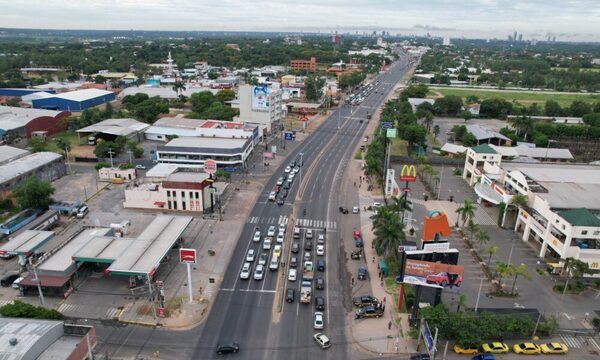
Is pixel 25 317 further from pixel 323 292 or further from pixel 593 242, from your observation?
pixel 593 242

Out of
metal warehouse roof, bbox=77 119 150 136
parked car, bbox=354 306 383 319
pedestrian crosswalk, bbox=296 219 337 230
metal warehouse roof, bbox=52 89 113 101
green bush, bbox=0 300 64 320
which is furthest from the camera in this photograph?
metal warehouse roof, bbox=52 89 113 101

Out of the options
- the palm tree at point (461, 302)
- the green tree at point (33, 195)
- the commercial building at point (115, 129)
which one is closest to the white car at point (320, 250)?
the palm tree at point (461, 302)

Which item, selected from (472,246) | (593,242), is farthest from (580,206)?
(472,246)

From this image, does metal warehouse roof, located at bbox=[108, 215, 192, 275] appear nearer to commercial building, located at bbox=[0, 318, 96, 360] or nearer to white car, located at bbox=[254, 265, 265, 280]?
white car, located at bbox=[254, 265, 265, 280]

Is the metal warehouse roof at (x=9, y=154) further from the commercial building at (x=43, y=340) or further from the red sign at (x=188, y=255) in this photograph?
the commercial building at (x=43, y=340)

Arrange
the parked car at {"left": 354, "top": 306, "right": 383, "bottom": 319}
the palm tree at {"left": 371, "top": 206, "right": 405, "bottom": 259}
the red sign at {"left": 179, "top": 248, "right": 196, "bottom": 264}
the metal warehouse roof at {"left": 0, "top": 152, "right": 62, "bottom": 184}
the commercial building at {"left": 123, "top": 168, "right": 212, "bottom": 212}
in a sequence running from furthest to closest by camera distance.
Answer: the metal warehouse roof at {"left": 0, "top": 152, "right": 62, "bottom": 184} < the commercial building at {"left": 123, "top": 168, "right": 212, "bottom": 212} < the palm tree at {"left": 371, "top": 206, "right": 405, "bottom": 259} < the red sign at {"left": 179, "top": 248, "right": 196, "bottom": 264} < the parked car at {"left": 354, "top": 306, "right": 383, "bottom": 319}

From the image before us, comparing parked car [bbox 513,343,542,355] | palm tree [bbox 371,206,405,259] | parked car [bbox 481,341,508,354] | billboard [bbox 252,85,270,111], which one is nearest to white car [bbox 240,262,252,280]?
palm tree [bbox 371,206,405,259]

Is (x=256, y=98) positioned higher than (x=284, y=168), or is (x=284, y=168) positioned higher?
(x=256, y=98)
